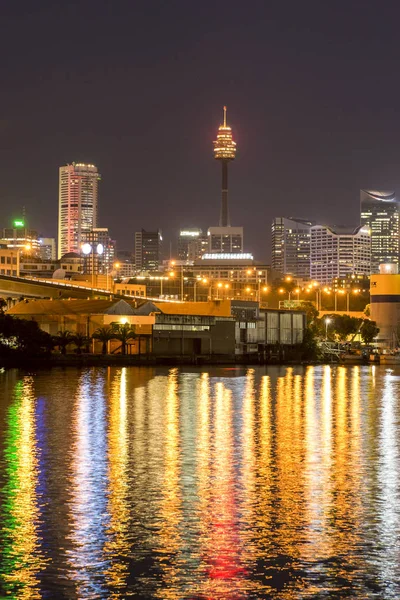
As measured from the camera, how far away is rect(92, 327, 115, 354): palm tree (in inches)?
3723

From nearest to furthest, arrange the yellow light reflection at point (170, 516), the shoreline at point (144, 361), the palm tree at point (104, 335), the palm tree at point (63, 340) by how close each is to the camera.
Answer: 1. the yellow light reflection at point (170, 516)
2. the shoreline at point (144, 361)
3. the palm tree at point (63, 340)
4. the palm tree at point (104, 335)

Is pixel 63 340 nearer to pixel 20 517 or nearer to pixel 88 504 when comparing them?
pixel 88 504

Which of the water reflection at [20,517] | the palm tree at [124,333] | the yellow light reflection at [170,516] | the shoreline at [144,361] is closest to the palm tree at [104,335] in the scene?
the palm tree at [124,333]

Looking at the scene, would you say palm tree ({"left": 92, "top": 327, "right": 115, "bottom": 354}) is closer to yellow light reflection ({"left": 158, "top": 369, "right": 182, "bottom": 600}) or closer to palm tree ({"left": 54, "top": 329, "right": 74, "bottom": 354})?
palm tree ({"left": 54, "top": 329, "right": 74, "bottom": 354})

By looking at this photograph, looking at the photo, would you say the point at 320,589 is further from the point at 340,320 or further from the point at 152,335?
the point at 340,320

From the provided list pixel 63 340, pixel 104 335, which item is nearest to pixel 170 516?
pixel 63 340

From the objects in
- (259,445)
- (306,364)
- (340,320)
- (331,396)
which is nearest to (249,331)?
(306,364)

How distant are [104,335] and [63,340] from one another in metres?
4.60

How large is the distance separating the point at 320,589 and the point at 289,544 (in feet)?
9.52

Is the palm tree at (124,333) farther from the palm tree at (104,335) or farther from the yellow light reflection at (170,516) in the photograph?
the yellow light reflection at (170,516)

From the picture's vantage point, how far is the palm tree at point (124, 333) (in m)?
96.1

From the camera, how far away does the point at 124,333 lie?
9594 centimetres

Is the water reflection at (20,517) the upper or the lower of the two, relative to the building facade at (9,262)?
lower

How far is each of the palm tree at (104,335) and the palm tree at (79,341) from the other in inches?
38.9
